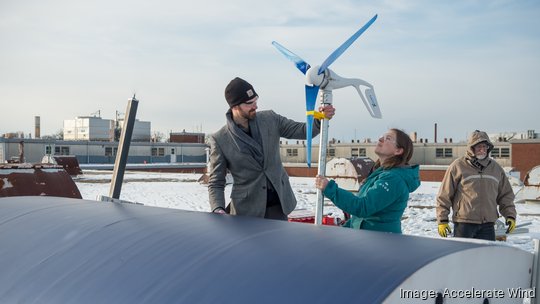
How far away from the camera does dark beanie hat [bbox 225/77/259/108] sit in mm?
3789

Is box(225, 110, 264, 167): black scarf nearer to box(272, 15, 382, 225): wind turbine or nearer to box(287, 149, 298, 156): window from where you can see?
box(272, 15, 382, 225): wind turbine

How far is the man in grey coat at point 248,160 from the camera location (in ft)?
12.7

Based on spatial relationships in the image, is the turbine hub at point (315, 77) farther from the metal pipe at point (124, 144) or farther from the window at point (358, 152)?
the window at point (358, 152)

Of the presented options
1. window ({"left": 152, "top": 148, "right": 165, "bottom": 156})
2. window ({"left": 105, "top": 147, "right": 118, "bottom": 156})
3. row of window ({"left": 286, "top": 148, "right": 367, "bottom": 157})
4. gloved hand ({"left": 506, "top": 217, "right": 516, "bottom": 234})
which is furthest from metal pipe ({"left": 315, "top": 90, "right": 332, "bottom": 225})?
window ({"left": 152, "top": 148, "right": 165, "bottom": 156})

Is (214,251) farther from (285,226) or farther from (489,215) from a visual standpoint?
(489,215)

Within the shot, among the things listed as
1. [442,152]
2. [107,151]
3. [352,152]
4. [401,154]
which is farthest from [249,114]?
[107,151]

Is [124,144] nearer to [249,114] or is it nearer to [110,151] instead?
[249,114]

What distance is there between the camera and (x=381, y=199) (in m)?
3.15

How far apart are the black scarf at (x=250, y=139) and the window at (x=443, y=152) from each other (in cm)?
4076

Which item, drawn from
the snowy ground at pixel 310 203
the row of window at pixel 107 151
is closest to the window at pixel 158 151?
the row of window at pixel 107 151

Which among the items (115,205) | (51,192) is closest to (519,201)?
(51,192)

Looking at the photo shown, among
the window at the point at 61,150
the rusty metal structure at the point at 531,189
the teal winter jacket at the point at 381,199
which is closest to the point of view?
the teal winter jacket at the point at 381,199

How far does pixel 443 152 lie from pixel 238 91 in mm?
41290

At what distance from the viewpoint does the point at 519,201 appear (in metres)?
15.7
